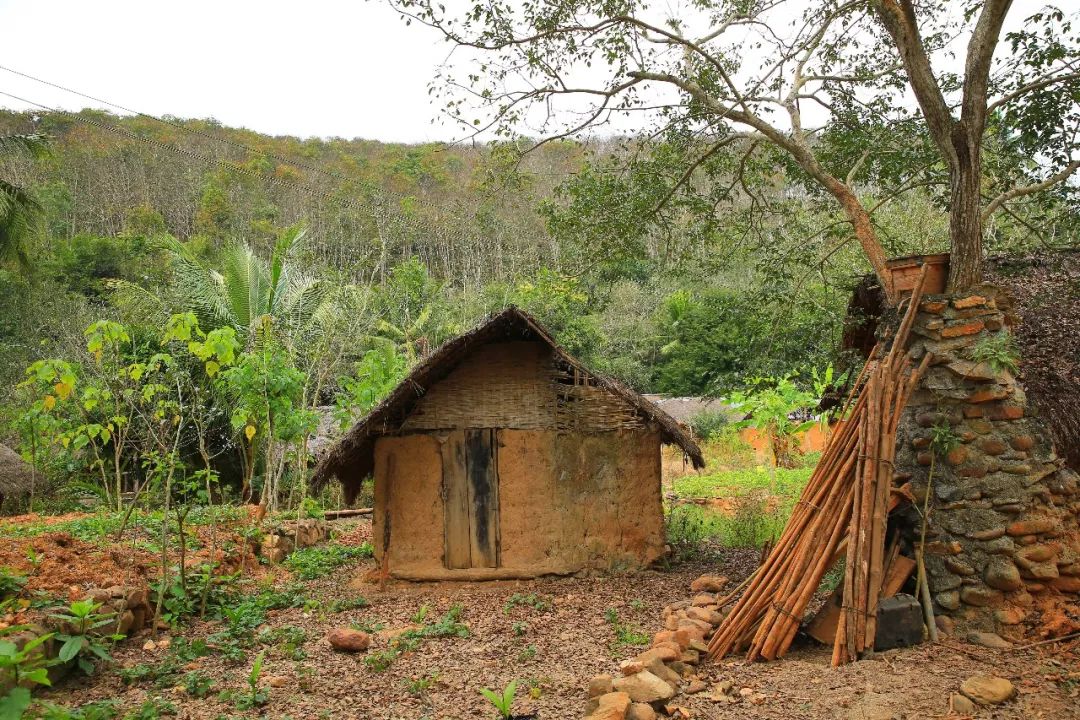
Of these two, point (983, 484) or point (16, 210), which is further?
point (16, 210)

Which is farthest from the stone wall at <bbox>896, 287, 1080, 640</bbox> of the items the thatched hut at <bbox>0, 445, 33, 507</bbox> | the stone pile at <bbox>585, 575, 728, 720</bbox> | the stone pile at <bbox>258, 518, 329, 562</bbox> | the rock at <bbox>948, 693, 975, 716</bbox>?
the thatched hut at <bbox>0, 445, 33, 507</bbox>

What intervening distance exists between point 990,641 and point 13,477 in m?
12.5

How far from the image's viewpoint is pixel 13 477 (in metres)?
11.4

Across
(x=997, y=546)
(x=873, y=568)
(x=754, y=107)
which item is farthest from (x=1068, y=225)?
(x=873, y=568)

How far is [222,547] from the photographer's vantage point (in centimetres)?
779

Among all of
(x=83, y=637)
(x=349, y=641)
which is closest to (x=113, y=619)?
(x=83, y=637)

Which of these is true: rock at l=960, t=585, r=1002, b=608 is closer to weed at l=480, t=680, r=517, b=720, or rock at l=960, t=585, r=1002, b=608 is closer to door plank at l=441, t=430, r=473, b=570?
weed at l=480, t=680, r=517, b=720

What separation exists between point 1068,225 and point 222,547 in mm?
8544

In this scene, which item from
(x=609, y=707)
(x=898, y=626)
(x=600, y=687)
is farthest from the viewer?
Answer: (x=898, y=626)

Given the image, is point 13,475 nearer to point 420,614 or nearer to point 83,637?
point 420,614

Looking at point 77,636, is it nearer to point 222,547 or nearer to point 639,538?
point 222,547

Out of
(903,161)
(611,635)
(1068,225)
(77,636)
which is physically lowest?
(611,635)

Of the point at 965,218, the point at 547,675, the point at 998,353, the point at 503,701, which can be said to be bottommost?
the point at 547,675

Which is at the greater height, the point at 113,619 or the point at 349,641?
the point at 113,619
